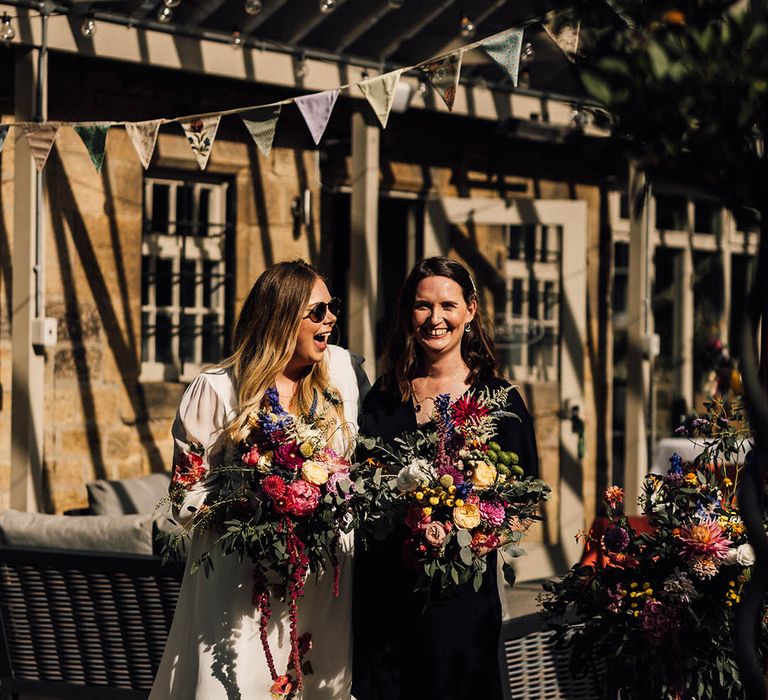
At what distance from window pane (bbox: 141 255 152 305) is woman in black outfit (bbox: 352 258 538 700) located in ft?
13.7

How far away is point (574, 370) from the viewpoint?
958cm

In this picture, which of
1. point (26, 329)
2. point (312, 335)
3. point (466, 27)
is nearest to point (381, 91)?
point (466, 27)

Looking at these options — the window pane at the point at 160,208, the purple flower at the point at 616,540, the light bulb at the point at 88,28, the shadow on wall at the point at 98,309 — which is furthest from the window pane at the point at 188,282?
the purple flower at the point at 616,540

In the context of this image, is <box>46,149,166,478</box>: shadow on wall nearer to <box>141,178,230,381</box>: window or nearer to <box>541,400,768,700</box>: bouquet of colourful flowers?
<box>141,178,230,381</box>: window

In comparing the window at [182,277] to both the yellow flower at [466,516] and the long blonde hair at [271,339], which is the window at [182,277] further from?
the yellow flower at [466,516]

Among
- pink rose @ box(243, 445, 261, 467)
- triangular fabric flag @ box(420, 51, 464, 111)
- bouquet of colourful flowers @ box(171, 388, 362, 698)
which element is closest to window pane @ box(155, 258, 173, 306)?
triangular fabric flag @ box(420, 51, 464, 111)

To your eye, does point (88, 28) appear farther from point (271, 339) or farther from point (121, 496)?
Result: point (271, 339)

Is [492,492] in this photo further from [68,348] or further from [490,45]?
[68,348]

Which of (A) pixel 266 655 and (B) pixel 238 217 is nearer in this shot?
(A) pixel 266 655

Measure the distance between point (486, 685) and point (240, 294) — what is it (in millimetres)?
4838


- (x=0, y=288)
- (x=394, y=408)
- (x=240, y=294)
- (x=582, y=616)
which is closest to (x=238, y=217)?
(x=240, y=294)

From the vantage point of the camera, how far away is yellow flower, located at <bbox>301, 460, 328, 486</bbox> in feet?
11.1

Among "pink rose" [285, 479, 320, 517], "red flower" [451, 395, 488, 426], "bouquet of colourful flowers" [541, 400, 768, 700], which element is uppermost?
"red flower" [451, 395, 488, 426]

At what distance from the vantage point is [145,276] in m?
7.94
